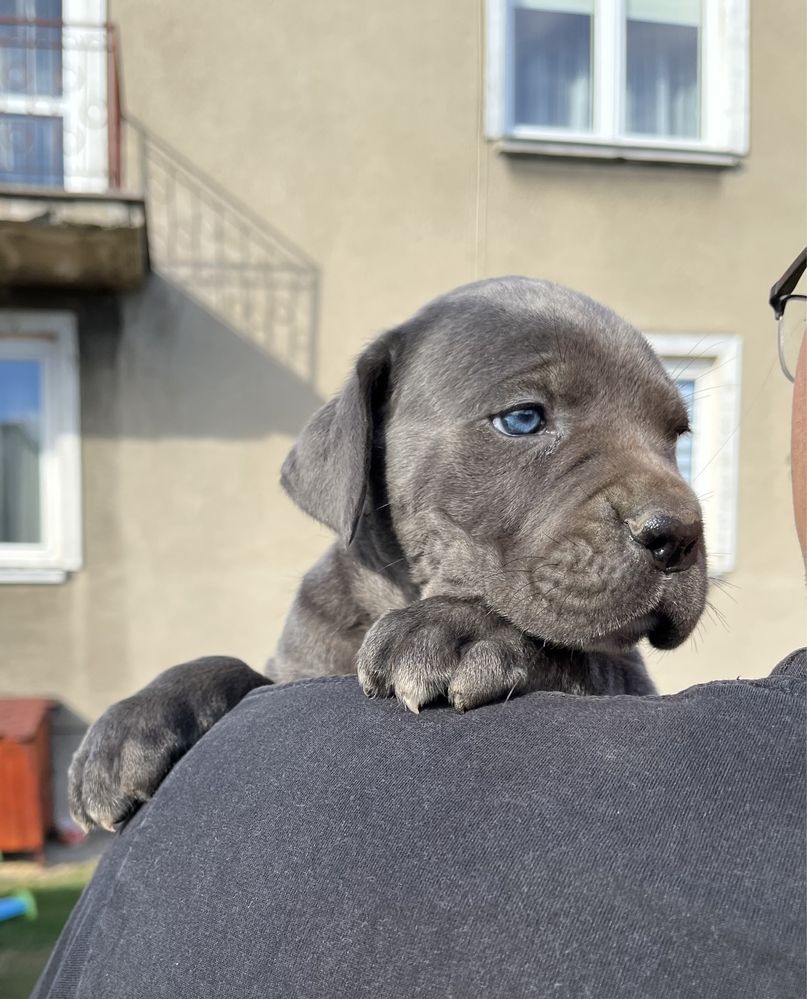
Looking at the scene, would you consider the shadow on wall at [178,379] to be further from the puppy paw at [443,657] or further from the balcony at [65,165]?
the puppy paw at [443,657]

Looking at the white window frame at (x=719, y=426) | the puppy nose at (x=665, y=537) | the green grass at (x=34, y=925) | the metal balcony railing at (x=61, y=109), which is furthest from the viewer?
the white window frame at (x=719, y=426)

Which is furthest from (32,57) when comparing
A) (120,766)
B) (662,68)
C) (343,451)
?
(120,766)

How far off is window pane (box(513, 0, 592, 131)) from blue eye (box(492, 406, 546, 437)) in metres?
7.32

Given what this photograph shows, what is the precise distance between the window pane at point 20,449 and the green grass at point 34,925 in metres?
2.81

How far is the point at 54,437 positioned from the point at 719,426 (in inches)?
229

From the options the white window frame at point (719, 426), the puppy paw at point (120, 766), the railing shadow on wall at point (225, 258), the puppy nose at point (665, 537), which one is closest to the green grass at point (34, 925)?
the puppy paw at point (120, 766)

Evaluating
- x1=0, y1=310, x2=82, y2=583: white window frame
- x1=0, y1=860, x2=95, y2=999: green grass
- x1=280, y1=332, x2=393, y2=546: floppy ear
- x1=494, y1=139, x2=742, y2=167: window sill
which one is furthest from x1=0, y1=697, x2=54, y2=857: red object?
x1=494, y1=139, x2=742, y2=167: window sill

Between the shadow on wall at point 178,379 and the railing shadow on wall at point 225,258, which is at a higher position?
the railing shadow on wall at point 225,258

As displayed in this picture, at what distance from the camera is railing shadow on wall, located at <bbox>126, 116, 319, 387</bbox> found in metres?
7.84

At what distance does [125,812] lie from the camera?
6.04 feet

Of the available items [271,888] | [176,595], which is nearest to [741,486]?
[176,595]

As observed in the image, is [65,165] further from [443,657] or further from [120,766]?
[443,657]

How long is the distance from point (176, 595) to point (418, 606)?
21.3ft

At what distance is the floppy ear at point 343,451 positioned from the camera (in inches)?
84.5
